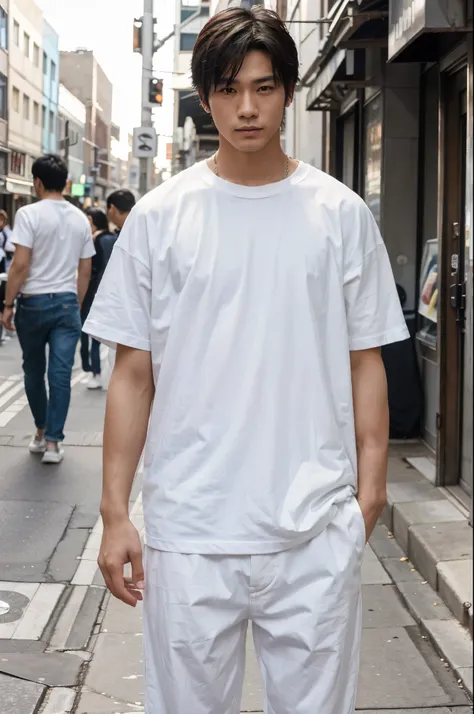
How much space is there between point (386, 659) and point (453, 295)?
118 inches

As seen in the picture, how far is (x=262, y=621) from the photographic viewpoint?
2.05m

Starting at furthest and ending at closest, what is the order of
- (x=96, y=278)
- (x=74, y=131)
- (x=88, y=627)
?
(x=74, y=131), (x=96, y=278), (x=88, y=627)

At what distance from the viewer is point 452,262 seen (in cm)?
677

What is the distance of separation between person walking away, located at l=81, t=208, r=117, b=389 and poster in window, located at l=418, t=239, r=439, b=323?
3.53m

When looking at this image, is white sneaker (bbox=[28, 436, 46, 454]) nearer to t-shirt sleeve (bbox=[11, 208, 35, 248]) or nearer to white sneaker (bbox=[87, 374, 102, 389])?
t-shirt sleeve (bbox=[11, 208, 35, 248])

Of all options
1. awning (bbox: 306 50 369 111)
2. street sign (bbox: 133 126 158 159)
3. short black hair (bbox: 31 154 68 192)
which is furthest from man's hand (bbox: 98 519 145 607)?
street sign (bbox: 133 126 158 159)

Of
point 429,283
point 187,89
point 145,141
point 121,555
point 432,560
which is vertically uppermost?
point 187,89

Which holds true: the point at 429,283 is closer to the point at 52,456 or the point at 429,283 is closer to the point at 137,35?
the point at 52,456

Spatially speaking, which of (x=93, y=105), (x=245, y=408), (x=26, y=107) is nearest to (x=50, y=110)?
(x=26, y=107)

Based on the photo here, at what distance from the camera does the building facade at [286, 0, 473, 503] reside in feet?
20.8

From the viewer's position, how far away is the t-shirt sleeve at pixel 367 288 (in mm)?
2145

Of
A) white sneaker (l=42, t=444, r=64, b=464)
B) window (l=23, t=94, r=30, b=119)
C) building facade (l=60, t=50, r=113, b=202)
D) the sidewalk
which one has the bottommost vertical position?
the sidewalk

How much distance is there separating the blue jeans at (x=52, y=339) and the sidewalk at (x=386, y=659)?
2.69 m

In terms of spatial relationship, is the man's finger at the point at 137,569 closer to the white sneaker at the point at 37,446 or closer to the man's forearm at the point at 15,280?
the man's forearm at the point at 15,280
